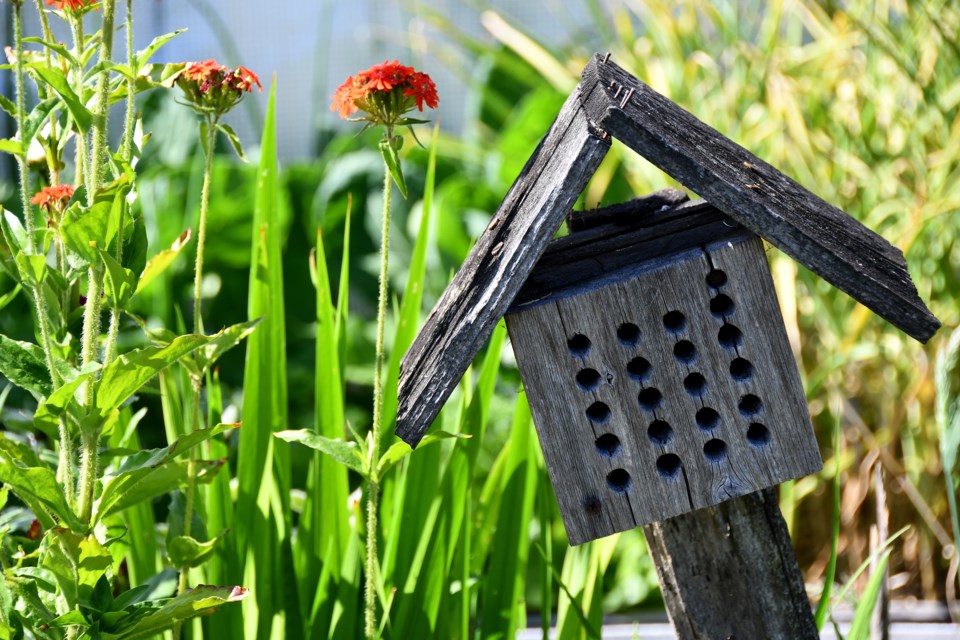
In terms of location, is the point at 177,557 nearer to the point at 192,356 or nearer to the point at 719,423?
the point at 192,356

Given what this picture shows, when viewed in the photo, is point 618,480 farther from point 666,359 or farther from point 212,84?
point 212,84

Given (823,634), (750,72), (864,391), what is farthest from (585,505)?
(750,72)

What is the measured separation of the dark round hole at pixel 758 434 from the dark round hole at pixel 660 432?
73mm

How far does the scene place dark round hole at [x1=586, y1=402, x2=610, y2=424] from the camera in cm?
87

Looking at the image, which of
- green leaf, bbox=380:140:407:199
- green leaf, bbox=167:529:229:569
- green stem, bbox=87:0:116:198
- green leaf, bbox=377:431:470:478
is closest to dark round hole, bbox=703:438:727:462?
green leaf, bbox=377:431:470:478

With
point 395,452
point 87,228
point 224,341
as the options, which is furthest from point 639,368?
point 87,228

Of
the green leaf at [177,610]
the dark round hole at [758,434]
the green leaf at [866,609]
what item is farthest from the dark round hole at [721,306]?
the green leaf at [177,610]

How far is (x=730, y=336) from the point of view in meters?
0.88

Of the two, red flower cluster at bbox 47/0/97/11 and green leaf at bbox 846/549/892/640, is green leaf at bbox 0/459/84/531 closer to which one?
red flower cluster at bbox 47/0/97/11

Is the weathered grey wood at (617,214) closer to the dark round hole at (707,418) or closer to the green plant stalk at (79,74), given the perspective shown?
the dark round hole at (707,418)

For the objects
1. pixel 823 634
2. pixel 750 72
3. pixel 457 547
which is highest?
pixel 750 72

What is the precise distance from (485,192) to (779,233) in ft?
7.01

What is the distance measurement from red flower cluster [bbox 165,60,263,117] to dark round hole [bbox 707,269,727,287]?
457 millimetres

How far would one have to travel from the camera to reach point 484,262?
0.81 meters
